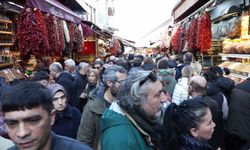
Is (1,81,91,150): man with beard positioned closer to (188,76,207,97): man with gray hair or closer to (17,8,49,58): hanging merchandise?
(188,76,207,97): man with gray hair

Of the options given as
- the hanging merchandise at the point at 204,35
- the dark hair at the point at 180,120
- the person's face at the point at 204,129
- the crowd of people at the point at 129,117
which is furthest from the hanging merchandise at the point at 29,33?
the hanging merchandise at the point at 204,35

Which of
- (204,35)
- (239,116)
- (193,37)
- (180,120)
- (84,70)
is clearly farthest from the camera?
(193,37)

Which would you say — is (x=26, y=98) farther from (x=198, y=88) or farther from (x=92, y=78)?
(x=92, y=78)

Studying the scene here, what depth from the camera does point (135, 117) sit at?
273cm

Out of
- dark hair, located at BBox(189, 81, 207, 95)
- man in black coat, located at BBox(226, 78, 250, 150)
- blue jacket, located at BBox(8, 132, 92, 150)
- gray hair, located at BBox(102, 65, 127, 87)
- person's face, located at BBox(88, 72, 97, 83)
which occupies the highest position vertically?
gray hair, located at BBox(102, 65, 127, 87)

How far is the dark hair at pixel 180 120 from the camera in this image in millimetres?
2949

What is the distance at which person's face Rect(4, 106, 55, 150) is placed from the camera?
1.93 metres

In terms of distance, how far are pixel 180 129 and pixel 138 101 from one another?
0.52 m

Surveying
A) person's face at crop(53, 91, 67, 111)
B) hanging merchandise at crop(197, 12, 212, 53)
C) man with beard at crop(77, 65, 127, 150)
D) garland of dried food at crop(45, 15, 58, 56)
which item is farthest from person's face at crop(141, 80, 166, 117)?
hanging merchandise at crop(197, 12, 212, 53)

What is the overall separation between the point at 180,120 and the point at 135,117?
53 centimetres

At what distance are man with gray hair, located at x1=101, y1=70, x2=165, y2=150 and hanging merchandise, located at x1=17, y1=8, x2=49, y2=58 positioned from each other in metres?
3.52

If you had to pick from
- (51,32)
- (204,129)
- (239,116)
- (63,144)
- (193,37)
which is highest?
(193,37)

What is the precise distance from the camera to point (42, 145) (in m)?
1.96

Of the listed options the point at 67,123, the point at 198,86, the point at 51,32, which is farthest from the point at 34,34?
the point at 198,86
